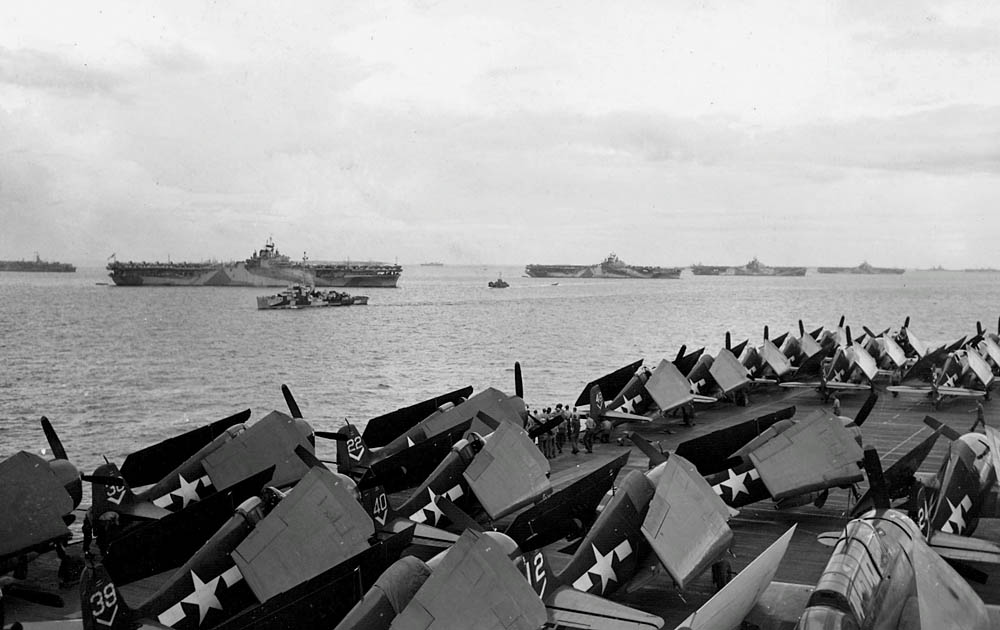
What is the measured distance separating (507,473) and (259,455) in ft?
20.4

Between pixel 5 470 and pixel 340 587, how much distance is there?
8.27m

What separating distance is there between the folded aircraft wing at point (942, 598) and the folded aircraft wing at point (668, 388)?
15900 millimetres

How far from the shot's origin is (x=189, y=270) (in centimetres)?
19275

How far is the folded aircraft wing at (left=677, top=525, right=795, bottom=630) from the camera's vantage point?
25.4ft

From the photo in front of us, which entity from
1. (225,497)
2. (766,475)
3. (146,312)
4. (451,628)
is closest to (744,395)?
(766,475)

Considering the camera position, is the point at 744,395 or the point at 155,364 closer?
the point at 744,395

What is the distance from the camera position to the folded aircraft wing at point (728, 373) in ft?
94.7

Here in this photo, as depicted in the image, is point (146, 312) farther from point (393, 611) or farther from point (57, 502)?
point (393, 611)

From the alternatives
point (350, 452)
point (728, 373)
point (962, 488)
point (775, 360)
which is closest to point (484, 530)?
point (350, 452)

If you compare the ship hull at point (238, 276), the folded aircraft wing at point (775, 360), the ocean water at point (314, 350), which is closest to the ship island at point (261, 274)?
the ship hull at point (238, 276)

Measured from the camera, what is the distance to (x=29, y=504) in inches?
532

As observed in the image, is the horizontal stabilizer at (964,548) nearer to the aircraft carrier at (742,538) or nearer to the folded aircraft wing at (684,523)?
the aircraft carrier at (742,538)

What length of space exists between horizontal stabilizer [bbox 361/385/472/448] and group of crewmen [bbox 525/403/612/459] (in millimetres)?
2717

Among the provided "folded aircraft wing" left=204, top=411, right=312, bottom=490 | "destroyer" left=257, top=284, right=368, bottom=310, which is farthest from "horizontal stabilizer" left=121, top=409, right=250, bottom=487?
"destroyer" left=257, top=284, right=368, bottom=310
